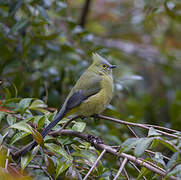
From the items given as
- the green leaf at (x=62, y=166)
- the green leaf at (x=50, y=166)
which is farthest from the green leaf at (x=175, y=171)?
the green leaf at (x=50, y=166)

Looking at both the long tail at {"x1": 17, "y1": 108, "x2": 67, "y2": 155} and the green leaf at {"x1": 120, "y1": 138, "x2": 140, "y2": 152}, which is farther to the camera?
the long tail at {"x1": 17, "y1": 108, "x2": 67, "y2": 155}

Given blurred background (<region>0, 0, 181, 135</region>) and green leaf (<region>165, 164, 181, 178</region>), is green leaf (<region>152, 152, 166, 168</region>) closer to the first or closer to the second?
green leaf (<region>165, 164, 181, 178</region>)

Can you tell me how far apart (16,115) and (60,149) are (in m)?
0.60

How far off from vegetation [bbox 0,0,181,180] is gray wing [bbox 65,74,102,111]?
206 mm

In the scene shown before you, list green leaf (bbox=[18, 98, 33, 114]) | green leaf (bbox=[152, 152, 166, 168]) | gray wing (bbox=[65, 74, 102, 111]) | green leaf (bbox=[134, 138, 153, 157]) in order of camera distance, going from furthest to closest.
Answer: gray wing (bbox=[65, 74, 102, 111]), green leaf (bbox=[18, 98, 33, 114]), green leaf (bbox=[152, 152, 166, 168]), green leaf (bbox=[134, 138, 153, 157])

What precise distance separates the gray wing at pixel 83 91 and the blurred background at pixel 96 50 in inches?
9.4

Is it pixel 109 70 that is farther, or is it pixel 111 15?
pixel 111 15

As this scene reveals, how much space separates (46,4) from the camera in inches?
131

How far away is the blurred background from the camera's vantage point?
3.27 meters

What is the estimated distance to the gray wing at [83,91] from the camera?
271 cm

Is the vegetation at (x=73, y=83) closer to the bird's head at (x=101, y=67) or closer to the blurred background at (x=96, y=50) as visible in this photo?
the blurred background at (x=96, y=50)

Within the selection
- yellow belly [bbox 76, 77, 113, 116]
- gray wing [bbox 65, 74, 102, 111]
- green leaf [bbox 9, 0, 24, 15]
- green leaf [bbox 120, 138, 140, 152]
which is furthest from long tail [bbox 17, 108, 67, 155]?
green leaf [bbox 9, 0, 24, 15]

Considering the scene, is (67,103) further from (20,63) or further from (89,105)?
(20,63)

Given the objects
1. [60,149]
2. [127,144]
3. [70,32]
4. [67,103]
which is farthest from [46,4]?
[127,144]
